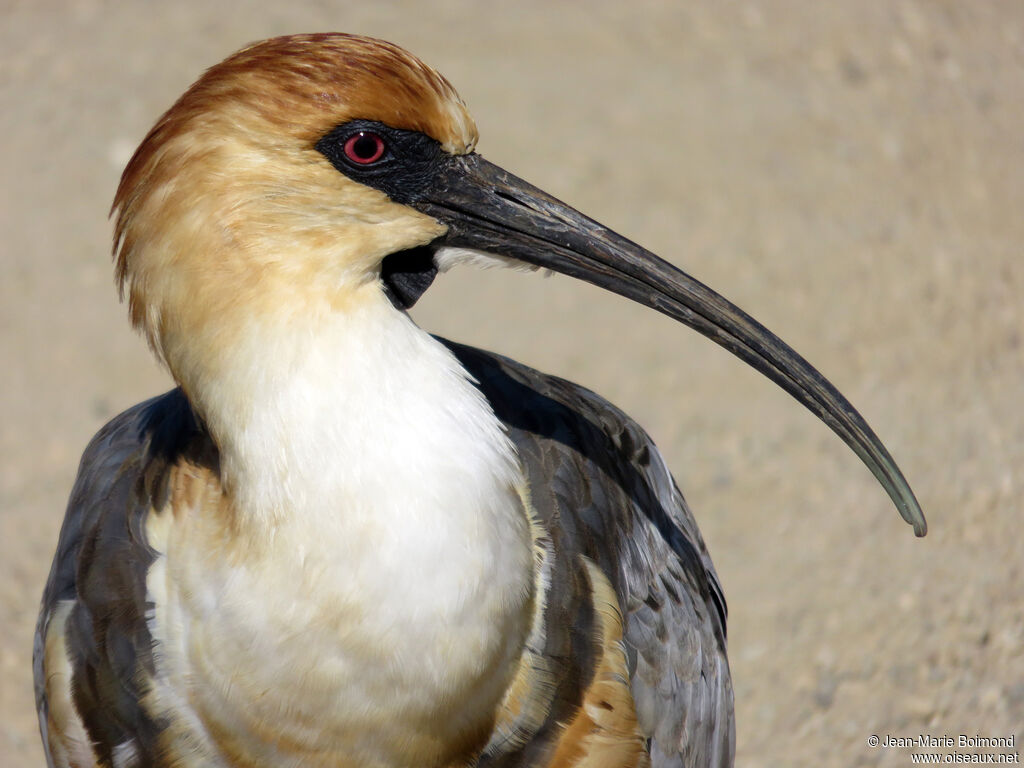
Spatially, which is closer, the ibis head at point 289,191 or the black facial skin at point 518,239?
the ibis head at point 289,191

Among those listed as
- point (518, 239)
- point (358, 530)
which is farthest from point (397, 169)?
point (358, 530)

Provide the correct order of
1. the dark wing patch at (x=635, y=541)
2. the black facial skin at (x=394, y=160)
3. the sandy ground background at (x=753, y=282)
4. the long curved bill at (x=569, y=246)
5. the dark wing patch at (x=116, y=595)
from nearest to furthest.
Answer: the black facial skin at (x=394, y=160) → the long curved bill at (x=569, y=246) → the dark wing patch at (x=116, y=595) → the dark wing patch at (x=635, y=541) → the sandy ground background at (x=753, y=282)

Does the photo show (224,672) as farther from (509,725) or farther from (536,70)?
(536,70)

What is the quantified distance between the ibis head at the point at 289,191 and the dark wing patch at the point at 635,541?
3.19ft

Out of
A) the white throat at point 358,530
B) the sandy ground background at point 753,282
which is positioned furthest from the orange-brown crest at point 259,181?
the sandy ground background at point 753,282

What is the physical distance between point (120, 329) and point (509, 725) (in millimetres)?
5360

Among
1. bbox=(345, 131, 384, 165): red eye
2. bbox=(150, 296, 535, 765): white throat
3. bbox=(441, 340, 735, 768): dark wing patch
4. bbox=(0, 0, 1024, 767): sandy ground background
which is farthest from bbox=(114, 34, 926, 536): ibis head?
bbox=(0, 0, 1024, 767): sandy ground background

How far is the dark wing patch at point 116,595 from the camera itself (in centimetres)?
343

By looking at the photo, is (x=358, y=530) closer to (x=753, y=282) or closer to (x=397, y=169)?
(x=397, y=169)

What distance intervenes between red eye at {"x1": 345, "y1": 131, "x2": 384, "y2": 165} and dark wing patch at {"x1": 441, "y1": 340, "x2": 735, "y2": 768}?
48.3 inches

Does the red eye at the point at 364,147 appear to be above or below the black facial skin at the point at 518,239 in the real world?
above

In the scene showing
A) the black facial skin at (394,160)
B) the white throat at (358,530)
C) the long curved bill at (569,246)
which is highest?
the black facial skin at (394,160)

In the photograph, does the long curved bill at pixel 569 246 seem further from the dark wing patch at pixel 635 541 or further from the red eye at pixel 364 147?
the dark wing patch at pixel 635 541

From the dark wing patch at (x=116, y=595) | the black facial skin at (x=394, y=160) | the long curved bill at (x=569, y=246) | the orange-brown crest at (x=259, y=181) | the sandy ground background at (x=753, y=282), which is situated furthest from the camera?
the sandy ground background at (x=753, y=282)
